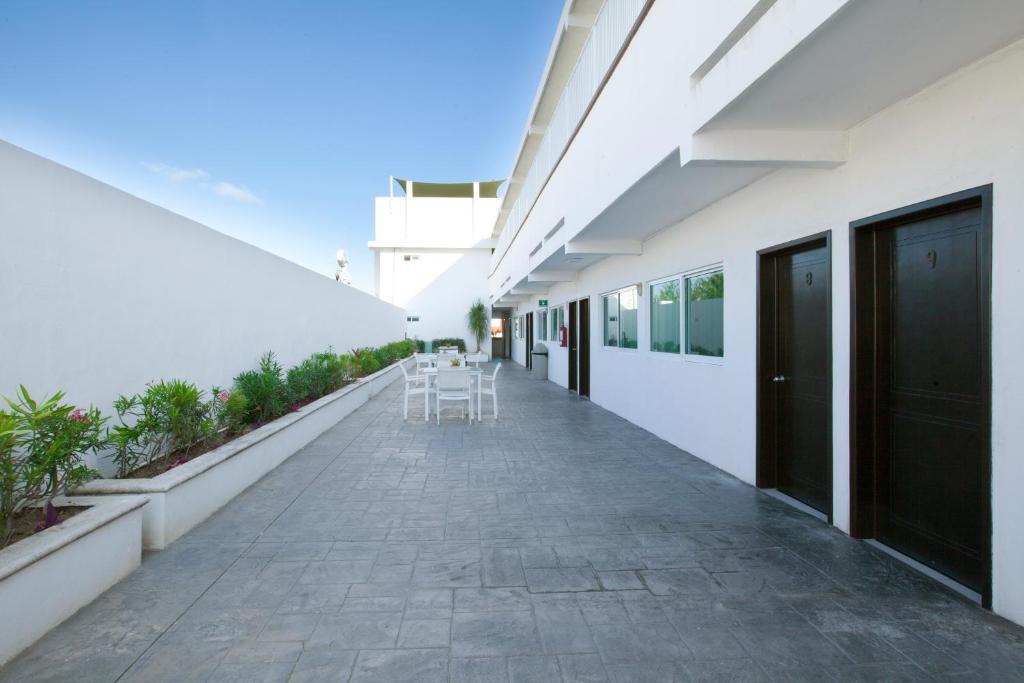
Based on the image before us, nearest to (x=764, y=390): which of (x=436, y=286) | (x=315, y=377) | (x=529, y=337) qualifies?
(x=315, y=377)

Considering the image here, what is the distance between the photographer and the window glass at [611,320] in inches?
337

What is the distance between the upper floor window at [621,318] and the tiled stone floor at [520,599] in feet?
11.7

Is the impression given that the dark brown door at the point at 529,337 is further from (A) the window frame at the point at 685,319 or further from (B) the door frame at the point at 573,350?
(A) the window frame at the point at 685,319

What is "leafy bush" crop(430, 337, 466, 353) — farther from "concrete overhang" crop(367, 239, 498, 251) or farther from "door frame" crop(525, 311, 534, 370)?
"door frame" crop(525, 311, 534, 370)

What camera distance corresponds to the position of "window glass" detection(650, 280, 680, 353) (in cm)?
619

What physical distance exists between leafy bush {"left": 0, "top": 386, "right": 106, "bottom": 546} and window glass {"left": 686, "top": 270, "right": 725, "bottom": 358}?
5081 millimetres

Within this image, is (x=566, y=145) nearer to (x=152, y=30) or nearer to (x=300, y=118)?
(x=152, y=30)

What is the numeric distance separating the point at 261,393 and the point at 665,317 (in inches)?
194

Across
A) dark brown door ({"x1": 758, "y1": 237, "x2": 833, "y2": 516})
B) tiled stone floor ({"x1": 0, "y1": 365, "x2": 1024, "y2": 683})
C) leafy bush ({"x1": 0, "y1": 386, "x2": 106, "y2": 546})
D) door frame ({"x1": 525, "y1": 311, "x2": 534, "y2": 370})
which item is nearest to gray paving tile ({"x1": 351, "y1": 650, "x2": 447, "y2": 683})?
tiled stone floor ({"x1": 0, "y1": 365, "x2": 1024, "y2": 683})

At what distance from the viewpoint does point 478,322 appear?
25.1 meters

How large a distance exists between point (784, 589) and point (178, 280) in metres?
5.09

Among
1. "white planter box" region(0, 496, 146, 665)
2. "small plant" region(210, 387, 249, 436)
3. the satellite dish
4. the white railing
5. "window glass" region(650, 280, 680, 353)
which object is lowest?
"white planter box" region(0, 496, 146, 665)

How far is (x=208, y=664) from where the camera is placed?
2.07 m

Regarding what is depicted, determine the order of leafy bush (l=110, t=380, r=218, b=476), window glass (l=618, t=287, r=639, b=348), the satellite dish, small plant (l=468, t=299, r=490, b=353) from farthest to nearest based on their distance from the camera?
small plant (l=468, t=299, r=490, b=353) < the satellite dish < window glass (l=618, t=287, r=639, b=348) < leafy bush (l=110, t=380, r=218, b=476)
